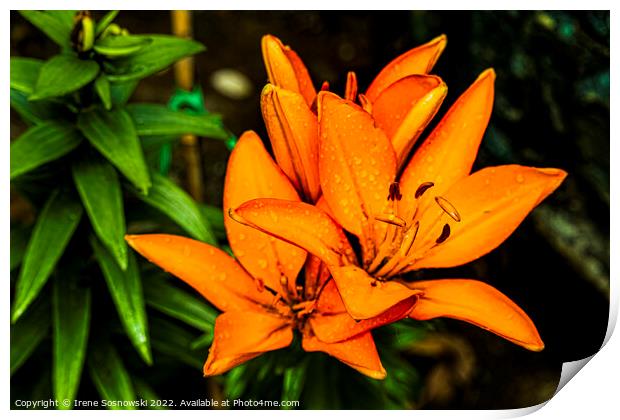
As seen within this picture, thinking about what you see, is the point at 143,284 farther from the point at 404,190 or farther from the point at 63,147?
the point at 404,190

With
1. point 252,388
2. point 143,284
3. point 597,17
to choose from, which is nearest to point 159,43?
point 143,284

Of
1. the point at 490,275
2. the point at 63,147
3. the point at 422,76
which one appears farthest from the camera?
the point at 490,275

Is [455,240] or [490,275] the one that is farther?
[490,275]

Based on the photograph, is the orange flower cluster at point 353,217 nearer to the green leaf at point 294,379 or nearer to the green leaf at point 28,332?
the green leaf at point 294,379

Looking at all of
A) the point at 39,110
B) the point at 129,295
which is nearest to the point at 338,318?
the point at 129,295

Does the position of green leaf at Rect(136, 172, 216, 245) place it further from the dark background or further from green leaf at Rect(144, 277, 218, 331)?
the dark background

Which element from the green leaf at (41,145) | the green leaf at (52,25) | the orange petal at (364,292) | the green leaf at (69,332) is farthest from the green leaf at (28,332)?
the orange petal at (364,292)

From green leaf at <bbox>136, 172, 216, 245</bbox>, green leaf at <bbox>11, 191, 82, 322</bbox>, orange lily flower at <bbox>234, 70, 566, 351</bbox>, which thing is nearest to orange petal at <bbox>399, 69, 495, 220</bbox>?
orange lily flower at <bbox>234, 70, 566, 351</bbox>
